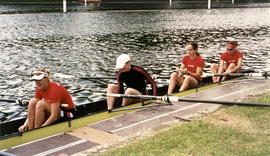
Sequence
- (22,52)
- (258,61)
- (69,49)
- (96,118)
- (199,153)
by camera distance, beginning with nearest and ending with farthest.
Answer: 1. (199,153)
2. (96,118)
3. (258,61)
4. (22,52)
5. (69,49)

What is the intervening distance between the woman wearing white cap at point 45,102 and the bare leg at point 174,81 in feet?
15.1

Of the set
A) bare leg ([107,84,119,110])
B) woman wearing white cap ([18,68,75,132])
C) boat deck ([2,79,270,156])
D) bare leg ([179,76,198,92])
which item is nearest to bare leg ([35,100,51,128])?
woman wearing white cap ([18,68,75,132])

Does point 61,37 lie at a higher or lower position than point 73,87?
higher

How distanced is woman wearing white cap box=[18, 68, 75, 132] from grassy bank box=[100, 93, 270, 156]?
248 cm

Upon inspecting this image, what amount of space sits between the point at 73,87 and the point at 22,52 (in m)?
11.2

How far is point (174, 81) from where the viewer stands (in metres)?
13.2

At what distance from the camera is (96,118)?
986cm

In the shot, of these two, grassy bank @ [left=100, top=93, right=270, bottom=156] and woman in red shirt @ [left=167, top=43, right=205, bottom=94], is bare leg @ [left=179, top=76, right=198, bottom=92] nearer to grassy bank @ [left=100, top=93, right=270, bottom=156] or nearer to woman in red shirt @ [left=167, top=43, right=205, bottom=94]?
woman in red shirt @ [left=167, top=43, right=205, bottom=94]

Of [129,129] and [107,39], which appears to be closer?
[129,129]

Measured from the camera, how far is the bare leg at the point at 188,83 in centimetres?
1310

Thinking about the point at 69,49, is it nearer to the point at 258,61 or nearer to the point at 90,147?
the point at 258,61

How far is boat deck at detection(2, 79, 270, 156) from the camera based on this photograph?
305 inches

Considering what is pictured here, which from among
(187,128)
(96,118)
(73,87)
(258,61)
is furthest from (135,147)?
(258,61)

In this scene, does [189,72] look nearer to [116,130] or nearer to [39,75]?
[116,130]
